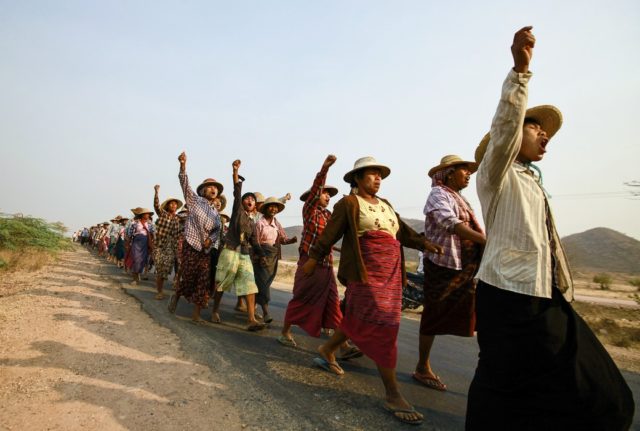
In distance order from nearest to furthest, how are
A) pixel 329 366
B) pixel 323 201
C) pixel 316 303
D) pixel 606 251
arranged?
pixel 329 366 → pixel 316 303 → pixel 323 201 → pixel 606 251

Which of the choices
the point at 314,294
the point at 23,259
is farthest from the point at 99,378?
the point at 23,259

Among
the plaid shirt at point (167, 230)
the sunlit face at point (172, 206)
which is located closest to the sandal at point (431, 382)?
the plaid shirt at point (167, 230)

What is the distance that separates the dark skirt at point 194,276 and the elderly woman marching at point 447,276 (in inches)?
147

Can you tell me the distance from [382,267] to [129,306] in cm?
557

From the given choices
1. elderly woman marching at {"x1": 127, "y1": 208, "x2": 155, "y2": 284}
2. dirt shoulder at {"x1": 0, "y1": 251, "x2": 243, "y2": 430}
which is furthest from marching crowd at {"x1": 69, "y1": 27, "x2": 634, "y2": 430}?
elderly woman marching at {"x1": 127, "y1": 208, "x2": 155, "y2": 284}

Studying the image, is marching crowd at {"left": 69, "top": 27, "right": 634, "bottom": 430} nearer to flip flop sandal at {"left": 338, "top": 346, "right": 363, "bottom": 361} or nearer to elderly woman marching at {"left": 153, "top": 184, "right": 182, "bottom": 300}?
flip flop sandal at {"left": 338, "top": 346, "right": 363, "bottom": 361}

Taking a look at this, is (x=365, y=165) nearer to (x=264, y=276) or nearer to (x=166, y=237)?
(x=264, y=276)

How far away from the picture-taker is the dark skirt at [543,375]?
1.79 meters

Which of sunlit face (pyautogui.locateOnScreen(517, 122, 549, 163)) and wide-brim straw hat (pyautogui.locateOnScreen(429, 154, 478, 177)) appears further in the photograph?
wide-brim straw hat (pyautogui.locateOnScreen(429, 154, 478, 177))

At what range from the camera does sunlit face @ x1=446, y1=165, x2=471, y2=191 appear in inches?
160

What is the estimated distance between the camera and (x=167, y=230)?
368 inches

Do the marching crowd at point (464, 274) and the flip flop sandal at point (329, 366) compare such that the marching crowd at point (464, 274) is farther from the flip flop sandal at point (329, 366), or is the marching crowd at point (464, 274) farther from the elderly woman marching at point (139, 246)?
the elderly woman marching at point (139, 246)

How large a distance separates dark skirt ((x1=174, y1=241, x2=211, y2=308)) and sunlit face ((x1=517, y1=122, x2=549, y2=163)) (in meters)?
5.29

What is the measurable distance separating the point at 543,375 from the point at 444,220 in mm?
1842
